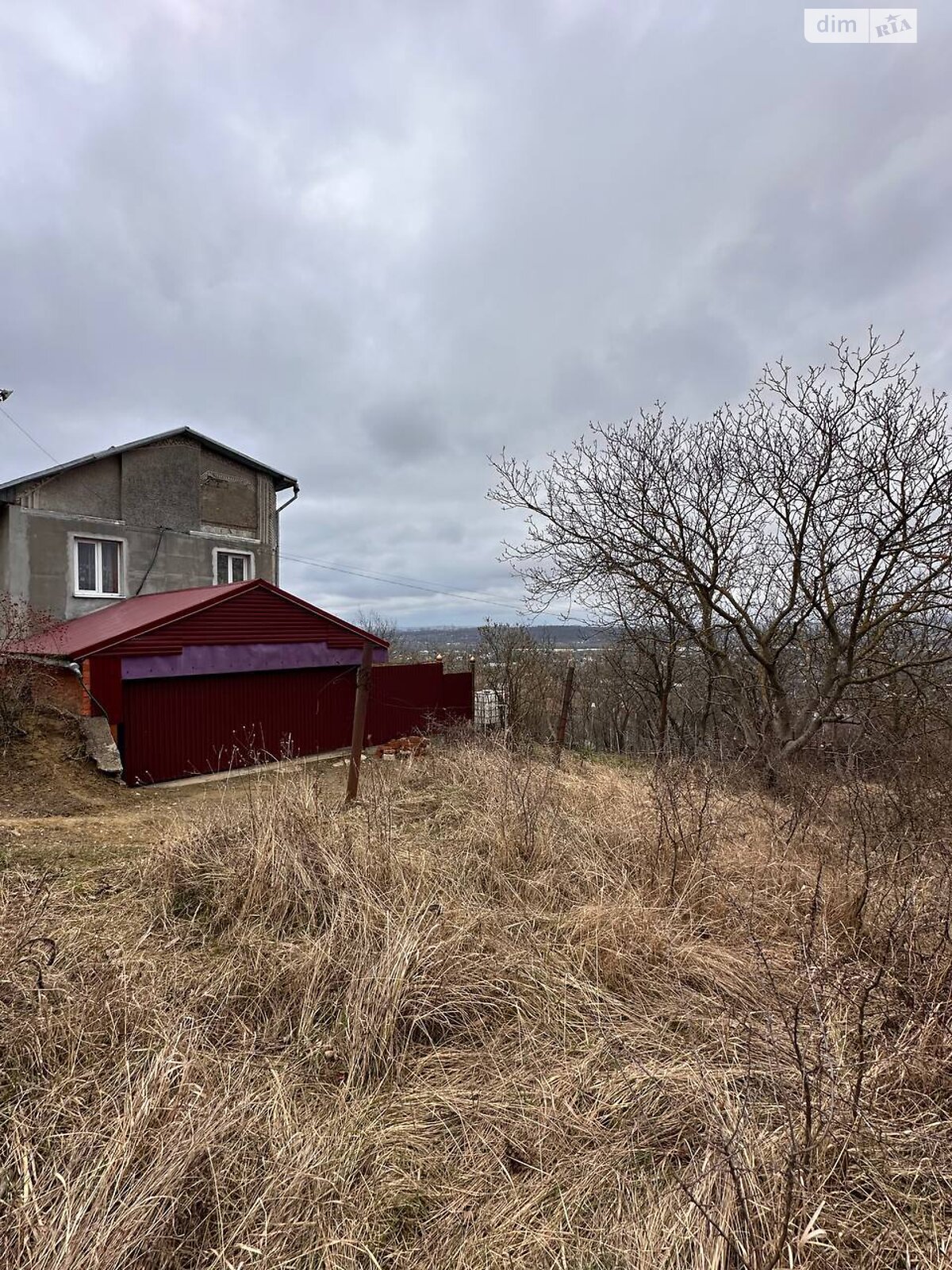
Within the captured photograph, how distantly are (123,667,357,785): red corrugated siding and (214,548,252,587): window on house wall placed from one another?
5.77 metres

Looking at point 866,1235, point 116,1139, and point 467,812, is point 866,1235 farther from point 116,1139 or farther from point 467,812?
point 467,812

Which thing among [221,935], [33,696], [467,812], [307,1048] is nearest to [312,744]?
[33,696]

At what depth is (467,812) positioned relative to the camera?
5.26m

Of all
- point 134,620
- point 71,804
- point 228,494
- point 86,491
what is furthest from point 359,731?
point 228,494

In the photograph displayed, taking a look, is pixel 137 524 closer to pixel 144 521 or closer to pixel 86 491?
pixel 144 521

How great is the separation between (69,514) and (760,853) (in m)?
16.0

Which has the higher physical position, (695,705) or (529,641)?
(529,641)

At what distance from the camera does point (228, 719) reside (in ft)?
35.6

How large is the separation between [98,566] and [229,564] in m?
3.39

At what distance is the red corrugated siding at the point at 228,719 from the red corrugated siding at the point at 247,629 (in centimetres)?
63

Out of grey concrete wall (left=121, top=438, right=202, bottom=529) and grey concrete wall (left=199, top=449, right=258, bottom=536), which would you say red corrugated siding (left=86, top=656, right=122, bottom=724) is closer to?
grey concrete wall (left=121, top=438, right=202, bottom=529)

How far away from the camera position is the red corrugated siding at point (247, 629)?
963 cm

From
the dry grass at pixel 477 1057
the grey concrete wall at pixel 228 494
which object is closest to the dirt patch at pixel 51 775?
the dry grass at pixel 477 1057

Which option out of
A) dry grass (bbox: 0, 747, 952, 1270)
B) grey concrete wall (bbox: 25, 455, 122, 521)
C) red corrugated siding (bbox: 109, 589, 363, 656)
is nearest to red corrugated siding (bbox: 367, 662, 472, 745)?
red corrugated siding (bbox: 109, 589, 363, 656)
